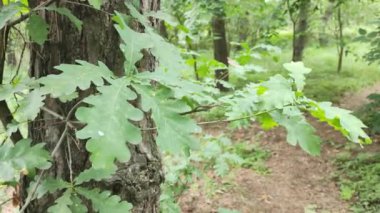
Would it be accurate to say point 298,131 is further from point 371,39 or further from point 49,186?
point 371,39

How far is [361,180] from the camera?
17.4 ft

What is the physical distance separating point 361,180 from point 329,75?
19.8 ft

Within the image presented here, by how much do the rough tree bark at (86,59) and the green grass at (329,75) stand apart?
6345 mm

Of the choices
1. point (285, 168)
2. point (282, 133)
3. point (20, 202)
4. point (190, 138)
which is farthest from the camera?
point (282, 133)

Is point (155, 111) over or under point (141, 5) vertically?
under

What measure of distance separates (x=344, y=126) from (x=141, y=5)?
2.86 feet

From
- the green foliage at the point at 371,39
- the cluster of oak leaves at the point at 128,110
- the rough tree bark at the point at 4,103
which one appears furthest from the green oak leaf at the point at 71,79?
the green foliage at the point at 371,39

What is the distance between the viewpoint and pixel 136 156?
1.58m

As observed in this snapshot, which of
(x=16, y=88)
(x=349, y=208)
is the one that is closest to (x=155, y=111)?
(x=16, y=88)

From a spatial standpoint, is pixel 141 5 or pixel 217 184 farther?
pixel 217 184

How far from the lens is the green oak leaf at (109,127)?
94 cm

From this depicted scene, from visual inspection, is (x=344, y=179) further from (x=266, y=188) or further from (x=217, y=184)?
(x=217, y=184)

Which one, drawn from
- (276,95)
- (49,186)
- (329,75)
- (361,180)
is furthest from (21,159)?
(329,75)

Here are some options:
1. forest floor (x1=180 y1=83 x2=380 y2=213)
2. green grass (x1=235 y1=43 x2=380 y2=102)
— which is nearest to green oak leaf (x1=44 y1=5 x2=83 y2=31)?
forest floor (x1=180 y1=83 x2=380 y2=213)
